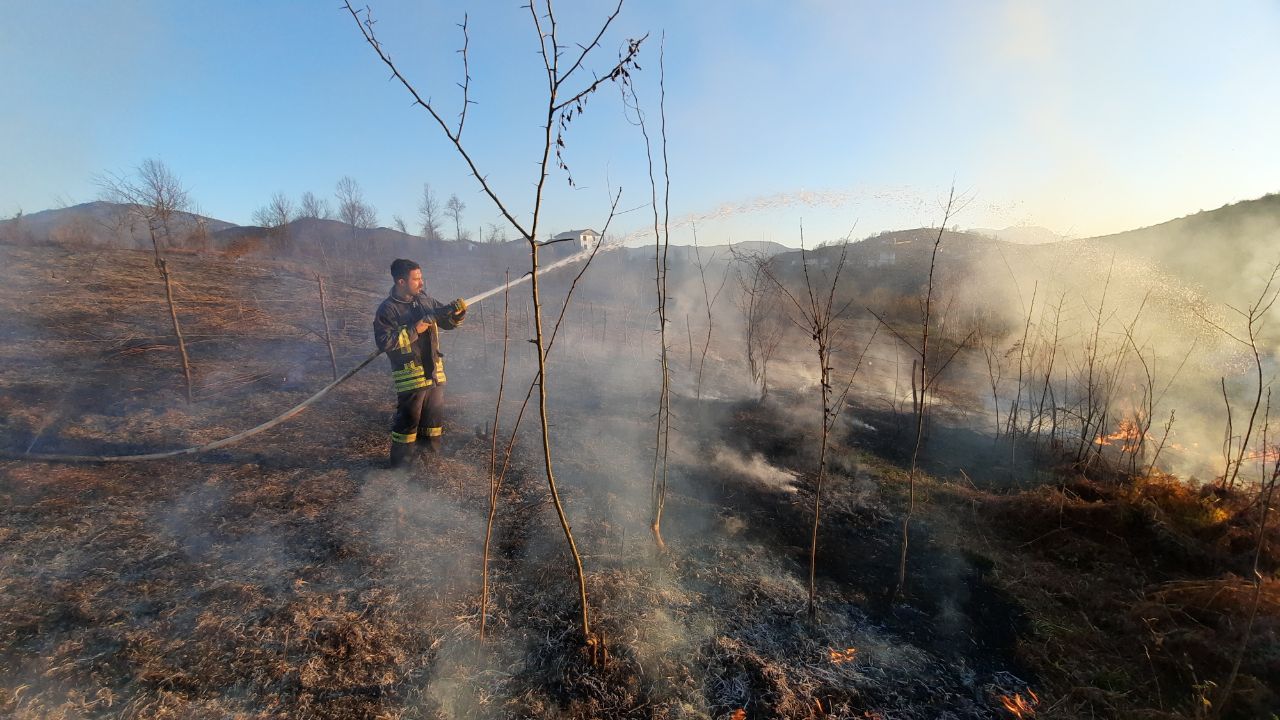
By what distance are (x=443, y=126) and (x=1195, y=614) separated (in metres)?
6.76

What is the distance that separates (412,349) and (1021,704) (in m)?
6.27

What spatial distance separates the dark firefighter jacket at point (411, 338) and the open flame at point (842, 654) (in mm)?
4794

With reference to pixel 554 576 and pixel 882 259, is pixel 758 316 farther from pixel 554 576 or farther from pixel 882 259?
pixel 882 259

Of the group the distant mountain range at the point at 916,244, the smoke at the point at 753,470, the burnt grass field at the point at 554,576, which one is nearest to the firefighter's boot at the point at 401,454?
the burnt grass field at the point at 554,576

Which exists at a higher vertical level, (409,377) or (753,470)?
(409,377)

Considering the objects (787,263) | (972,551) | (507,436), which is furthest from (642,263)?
(972,551)

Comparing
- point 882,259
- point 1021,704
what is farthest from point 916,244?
point 1021,704

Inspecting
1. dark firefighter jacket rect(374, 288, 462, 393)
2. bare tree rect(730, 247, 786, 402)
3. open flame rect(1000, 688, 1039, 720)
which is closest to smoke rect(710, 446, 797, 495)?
bare tree rect(730, 247, 786, 402)

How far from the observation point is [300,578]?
3811 millimetres

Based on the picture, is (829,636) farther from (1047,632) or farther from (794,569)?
(1047,632)

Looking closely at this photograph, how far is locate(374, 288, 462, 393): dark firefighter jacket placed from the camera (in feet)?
16.6

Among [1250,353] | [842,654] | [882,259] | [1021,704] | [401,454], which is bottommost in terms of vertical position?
[1021,704]

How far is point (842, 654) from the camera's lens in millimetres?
3582

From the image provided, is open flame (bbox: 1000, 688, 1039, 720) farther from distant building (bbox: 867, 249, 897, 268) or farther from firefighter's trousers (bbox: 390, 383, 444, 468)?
distant building (bbox: 867, 249, 897, 268)
